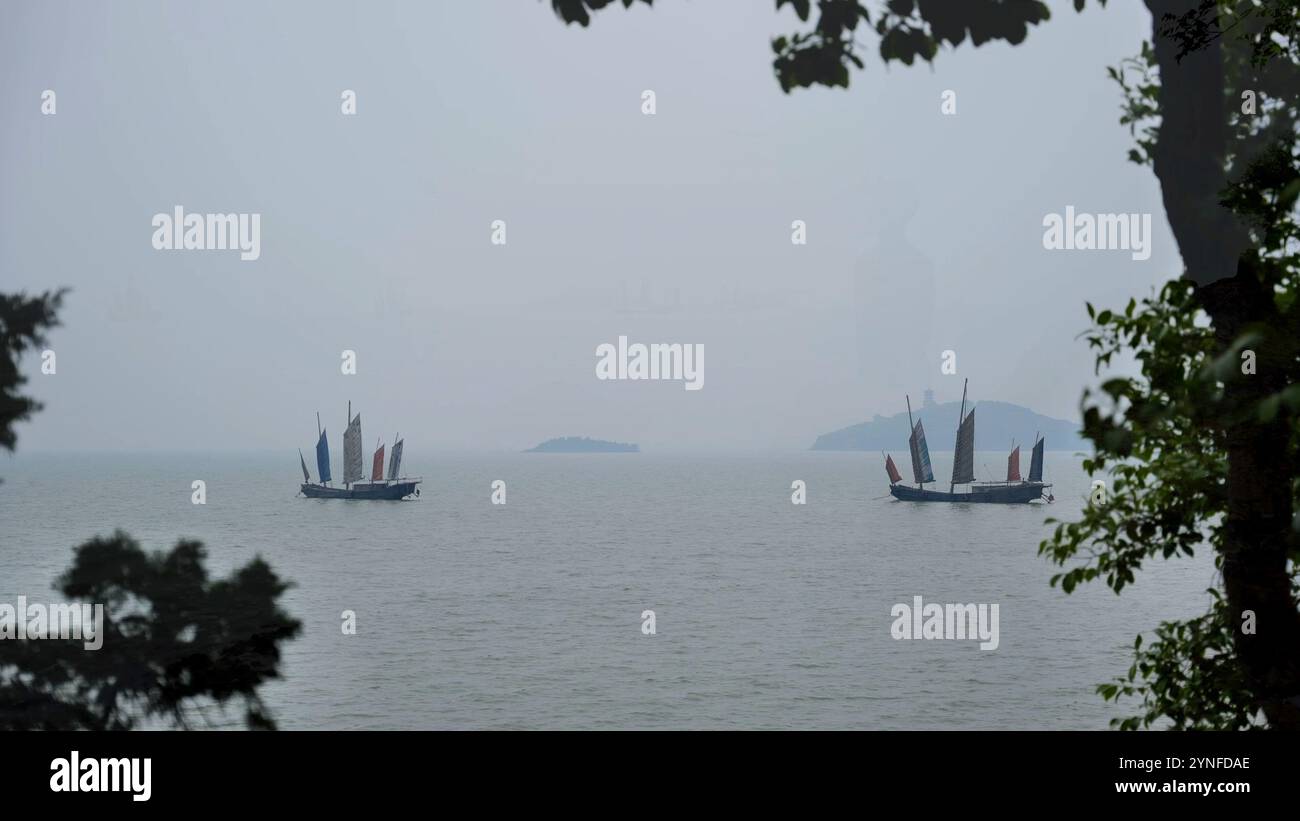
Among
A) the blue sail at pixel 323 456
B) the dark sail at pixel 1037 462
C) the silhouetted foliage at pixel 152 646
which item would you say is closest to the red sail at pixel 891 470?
the dark sail at pixel 1037 462

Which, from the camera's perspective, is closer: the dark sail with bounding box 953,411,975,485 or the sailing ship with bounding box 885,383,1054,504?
the dark sail with bounding box 953,411,975,485

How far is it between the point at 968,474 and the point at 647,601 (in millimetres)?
20008

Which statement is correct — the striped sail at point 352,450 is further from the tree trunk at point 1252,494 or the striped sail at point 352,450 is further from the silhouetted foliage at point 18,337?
the tree trunk at point 1252,494

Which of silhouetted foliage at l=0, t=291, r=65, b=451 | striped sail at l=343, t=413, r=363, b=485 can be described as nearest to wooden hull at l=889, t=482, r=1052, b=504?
striped sail at l=343, t=413, r=363, b=485

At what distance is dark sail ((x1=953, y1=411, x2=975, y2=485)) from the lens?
47844 millimetres

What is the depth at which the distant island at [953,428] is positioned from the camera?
2467 inches

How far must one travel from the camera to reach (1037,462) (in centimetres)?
5303

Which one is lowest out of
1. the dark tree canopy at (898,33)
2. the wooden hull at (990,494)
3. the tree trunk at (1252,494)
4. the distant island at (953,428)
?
the wooden hull at (990,494)

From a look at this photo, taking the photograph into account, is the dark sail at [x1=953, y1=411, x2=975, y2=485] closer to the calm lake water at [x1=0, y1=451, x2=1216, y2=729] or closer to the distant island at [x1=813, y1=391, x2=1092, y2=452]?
the distant island at [x1=813, y1=391, x2=1092, y2=452]

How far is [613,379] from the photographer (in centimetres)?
8019

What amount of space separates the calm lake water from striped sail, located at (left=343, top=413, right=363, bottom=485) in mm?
3520

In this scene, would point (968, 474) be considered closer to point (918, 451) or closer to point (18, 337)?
point (918, 451)

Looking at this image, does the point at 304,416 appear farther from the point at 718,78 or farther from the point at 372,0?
the point at 718,78

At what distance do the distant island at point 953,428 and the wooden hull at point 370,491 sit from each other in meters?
30.8
